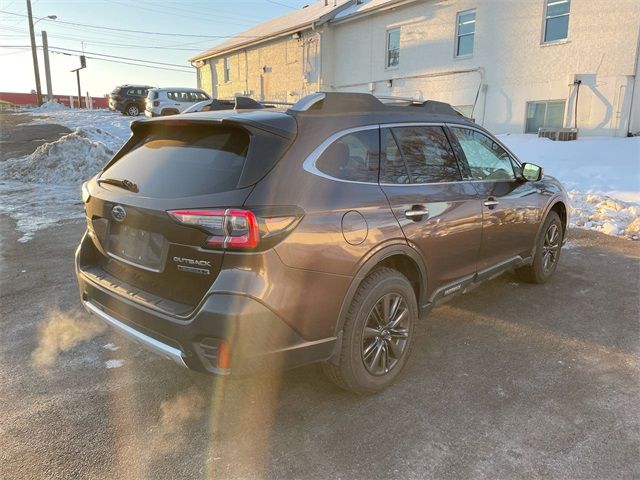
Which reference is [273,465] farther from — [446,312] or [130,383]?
[446,312]

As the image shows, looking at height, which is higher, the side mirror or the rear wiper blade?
the rear wiper blade

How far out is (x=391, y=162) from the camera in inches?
124

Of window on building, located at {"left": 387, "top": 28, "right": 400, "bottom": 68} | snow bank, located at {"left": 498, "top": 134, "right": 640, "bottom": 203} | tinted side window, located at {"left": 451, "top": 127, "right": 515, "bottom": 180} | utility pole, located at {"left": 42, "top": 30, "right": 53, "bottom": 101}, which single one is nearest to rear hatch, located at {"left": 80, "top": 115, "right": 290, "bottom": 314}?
tinted side window, located at {"left": 451, "top": 127, "right": 515, "bottom": 180}

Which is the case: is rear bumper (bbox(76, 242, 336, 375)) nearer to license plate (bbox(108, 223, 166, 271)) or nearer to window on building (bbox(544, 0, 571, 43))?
license plate (bbox(108, 223, 166, 271))

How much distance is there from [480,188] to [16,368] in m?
3.69

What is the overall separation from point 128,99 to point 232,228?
95.9ft

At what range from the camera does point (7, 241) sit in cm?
654

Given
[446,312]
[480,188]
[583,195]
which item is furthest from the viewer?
[583,195]

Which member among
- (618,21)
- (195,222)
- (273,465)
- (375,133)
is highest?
(618,21)

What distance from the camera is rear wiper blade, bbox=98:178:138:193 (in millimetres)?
2820

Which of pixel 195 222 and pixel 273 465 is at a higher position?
pixel 195 222

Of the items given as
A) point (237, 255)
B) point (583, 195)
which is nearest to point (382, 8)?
point (583, 195)

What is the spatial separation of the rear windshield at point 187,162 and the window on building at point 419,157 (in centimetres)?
100

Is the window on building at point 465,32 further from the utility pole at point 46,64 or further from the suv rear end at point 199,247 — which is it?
the utility pole at point 46,64
